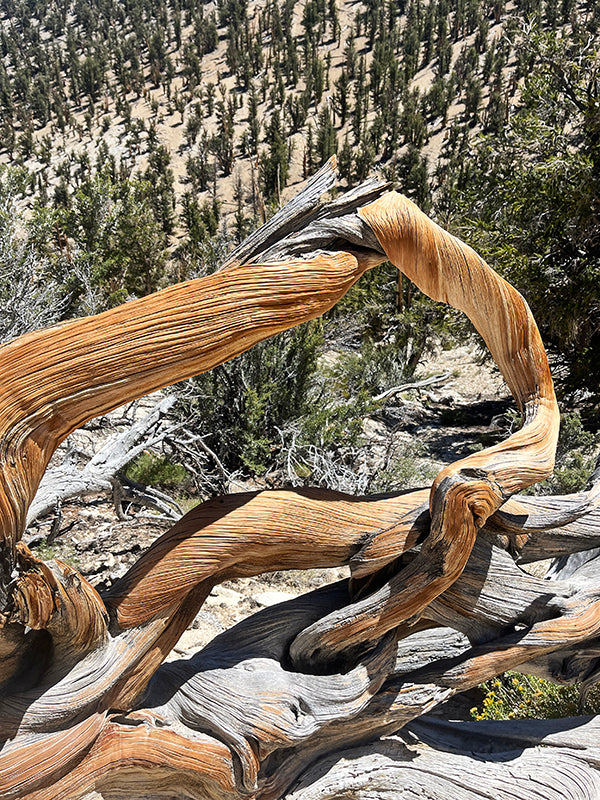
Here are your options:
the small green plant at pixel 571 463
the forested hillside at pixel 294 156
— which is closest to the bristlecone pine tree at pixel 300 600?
the forested hillside at pixel 294 156

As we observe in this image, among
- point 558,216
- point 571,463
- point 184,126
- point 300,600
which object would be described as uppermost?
point 300,600

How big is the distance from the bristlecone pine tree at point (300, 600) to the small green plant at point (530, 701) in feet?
1.94

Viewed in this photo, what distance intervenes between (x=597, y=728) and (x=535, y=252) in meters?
8.59

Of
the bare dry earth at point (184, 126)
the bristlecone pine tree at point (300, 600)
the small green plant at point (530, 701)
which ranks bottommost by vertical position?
the bare dry earth at point (184, 126)

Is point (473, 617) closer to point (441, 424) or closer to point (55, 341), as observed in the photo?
point (55, 341)

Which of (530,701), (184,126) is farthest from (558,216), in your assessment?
(184,126)

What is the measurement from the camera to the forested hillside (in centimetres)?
782

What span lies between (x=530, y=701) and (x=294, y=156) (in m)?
38.6

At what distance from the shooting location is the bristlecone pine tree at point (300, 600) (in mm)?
1819

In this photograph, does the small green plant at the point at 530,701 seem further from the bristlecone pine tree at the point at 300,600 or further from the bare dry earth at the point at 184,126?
the bare dry earth at the point at 184,126

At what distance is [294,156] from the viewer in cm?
3847

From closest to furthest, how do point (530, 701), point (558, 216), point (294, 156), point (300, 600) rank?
point (300, 600)
point (530, 701)
point (558, 216)
point (294, 156)

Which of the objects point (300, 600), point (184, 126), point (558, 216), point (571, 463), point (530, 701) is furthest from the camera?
point (184, 126)

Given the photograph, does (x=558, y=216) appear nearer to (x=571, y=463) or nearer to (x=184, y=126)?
(x=571, y=463)
